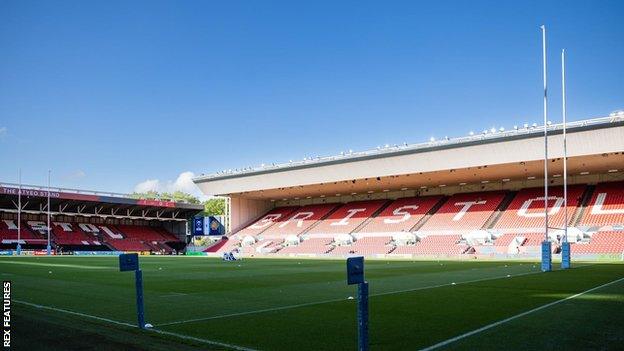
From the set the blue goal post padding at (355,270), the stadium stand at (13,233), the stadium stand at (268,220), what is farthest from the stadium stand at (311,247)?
the blue goal post padding at (355,270)

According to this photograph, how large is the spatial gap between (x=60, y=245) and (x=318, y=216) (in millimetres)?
30358

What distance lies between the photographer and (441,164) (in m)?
46.0

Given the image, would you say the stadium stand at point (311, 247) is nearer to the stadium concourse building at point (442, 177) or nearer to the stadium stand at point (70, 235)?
the stadium concourse building at point (442, 177)

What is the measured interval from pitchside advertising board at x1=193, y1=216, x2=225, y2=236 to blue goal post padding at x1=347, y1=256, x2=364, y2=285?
65220 mm

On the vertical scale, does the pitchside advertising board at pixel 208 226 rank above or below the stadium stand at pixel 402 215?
below

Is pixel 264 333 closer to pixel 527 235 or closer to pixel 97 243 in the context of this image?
pixel 527 235

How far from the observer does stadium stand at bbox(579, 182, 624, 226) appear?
41688mm

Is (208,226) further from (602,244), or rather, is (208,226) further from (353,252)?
(602,244)

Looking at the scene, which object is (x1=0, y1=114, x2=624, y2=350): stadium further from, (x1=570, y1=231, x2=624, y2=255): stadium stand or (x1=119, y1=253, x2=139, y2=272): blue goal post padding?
(x1=119, y1=253, x2=139, y2=272): blue goal post padding

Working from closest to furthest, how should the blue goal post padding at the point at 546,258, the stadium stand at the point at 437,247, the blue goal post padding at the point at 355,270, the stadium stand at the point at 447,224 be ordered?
the blue goal post padding at the point at 355,270 → the blue goal post padding at the point at 546,258 → the stadium stand at the point at 447,224 → the stadium stand at the point at 437,247

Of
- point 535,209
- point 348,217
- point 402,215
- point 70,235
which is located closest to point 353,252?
point 402,215

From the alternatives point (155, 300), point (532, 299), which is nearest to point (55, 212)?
point (155, 300)

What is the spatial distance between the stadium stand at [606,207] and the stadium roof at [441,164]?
1.86 m

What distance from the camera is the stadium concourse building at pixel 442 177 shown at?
4006 centimetres
